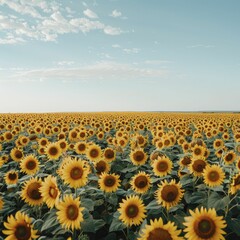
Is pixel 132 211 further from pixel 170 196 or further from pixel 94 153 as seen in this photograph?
pixel 94 153

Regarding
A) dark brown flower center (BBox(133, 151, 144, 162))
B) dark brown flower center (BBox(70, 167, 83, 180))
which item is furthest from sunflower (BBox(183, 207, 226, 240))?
dark brown flower center (BBox(133, 151, 144, 162))

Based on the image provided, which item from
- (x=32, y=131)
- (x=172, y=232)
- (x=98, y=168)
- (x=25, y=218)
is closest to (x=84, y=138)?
(x=32, y=131)

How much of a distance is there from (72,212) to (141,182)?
1.81 m

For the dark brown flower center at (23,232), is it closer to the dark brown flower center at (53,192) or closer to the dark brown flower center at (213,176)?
the dark brown flower center at (53,192)

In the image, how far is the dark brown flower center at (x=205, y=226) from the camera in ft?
11.7

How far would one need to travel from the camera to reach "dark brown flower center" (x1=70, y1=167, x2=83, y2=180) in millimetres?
5188

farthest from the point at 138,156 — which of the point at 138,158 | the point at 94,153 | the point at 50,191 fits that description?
the point at 50,191

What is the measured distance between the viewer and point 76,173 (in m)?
5.21

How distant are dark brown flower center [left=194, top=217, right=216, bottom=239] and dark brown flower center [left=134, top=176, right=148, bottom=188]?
2.12m

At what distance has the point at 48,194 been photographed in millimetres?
4664

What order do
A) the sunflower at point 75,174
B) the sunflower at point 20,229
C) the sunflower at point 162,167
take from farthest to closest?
the sunflower at point 162,167, the sunflower at point 75,174, the sunflower at point 20,229

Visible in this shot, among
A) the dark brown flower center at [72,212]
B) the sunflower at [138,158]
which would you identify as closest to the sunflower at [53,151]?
the sunflower at [138,158]

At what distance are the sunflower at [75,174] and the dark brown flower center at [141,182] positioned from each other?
0.97 metres

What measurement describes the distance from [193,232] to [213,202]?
1.42 metres
